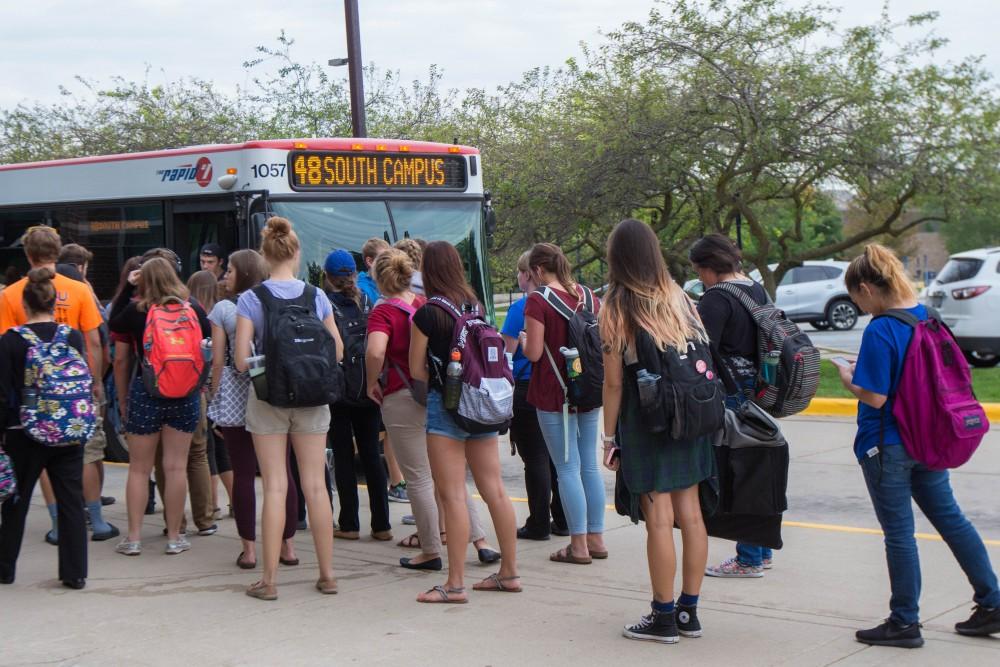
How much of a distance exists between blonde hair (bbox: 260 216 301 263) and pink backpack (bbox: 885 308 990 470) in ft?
9.60

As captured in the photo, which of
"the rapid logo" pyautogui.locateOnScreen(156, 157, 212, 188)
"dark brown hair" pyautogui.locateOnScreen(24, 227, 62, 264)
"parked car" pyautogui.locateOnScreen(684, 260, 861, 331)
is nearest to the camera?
"dark brown hair" pyautogui.locateOnScreen(24, 227, 62, 264)

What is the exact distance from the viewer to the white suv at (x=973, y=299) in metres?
15.8

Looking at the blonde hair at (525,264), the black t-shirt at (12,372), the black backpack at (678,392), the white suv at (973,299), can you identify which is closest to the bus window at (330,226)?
the blonde hair at (525,264)

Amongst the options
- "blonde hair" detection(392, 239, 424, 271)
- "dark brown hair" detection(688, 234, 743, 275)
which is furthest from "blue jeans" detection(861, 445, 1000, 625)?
"blonde hair" detection(392, 239, 424, 271)

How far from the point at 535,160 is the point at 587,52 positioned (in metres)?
1.76

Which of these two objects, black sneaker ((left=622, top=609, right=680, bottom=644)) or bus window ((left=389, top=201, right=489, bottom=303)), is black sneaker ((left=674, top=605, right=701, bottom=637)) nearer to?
black sneaker ((left=622, top=609, right=680, bottom=644))

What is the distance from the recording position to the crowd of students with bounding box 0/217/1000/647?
201 inches

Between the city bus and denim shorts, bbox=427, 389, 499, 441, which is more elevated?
the city bus

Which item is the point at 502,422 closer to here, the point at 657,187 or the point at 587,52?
the point at 657,187

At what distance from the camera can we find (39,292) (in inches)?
246

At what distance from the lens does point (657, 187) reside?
57.0ft

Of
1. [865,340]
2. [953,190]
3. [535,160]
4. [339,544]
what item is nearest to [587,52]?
[535,160]

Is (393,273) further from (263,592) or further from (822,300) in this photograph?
(822,300)

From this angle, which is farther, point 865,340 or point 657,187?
point 657,187
